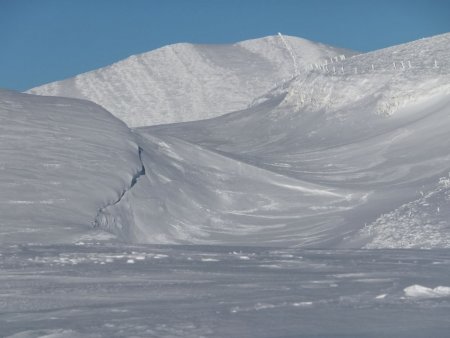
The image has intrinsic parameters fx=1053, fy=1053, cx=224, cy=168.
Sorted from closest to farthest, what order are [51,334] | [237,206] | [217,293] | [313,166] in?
[51,334] < [217,293] < [237,206] < [313,166]

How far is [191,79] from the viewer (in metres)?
52.2

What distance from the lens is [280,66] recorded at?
5356cm

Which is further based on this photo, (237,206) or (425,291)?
(237,206)

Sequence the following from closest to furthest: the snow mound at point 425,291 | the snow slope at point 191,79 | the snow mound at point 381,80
Answer: the snow mound at point 425,291 < the snow mound at point 381,80 < the snow slope at point 191,79

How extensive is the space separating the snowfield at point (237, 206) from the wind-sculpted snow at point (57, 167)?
0.05m

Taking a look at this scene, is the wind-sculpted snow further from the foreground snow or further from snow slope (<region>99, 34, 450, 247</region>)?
the foreground snow

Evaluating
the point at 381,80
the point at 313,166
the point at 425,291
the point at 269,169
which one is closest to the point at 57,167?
the point at 269,169

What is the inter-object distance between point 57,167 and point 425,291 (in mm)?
12191

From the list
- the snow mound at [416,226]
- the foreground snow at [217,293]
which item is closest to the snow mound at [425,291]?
the foreground snow at [217,293]

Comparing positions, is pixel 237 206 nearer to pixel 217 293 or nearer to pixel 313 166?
pixel 313 166

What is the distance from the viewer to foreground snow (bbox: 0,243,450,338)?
266 inches

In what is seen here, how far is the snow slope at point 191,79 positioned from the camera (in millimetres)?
49344

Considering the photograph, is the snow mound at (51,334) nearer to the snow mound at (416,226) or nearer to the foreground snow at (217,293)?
the foreground snow at (217,293)

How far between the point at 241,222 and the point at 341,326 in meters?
14.6
